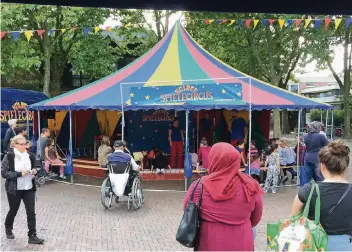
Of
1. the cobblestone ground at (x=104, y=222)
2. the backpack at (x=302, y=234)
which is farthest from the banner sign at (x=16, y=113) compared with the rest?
the backpack at (x=302, y=234)

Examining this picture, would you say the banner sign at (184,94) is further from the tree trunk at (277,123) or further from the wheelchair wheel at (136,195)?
the tree trunk at (277,123)

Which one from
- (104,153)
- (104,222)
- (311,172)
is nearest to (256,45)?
(104,153)

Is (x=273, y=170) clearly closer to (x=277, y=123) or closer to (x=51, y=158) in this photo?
(x=51, y=158)

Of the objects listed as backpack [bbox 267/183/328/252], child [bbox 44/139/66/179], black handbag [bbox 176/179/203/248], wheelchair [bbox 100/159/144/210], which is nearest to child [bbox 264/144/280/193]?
wheelchair [bbox 100/159/144/210]

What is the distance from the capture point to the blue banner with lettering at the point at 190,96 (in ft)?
31.9

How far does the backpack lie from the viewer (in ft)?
8.73

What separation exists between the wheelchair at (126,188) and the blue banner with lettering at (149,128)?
5.03 meters

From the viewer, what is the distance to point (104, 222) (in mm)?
7004

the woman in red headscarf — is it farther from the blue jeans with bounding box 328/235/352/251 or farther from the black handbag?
the blue jeans with bounding box 328/235/352/251

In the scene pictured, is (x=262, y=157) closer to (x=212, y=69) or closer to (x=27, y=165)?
(x=212, y=69)

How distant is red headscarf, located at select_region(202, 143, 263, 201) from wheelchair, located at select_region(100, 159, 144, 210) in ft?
16.1

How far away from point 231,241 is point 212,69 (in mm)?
10007

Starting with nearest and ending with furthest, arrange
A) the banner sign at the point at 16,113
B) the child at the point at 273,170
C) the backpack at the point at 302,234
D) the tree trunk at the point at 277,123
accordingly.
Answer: the backpack at the point at 302,234, the child at the point at 273,170, the banner sign at the point at 16,113, the tree trunk at the point at 277,123

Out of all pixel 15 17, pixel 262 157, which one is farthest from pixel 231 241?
pixel 15 17
